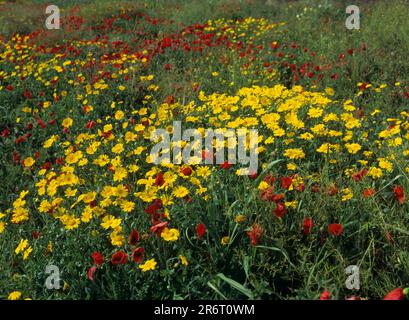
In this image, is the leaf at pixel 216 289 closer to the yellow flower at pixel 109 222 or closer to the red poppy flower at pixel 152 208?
the red poppy flower at pixel 152 208

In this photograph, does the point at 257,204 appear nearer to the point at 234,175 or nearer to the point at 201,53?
the point at 234,175

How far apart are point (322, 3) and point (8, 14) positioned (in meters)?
8.46

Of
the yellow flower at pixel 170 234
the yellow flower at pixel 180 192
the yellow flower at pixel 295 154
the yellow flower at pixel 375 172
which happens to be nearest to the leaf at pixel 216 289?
the yellow flower at pixel 170 234

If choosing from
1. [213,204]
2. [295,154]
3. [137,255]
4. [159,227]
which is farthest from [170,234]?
[295,154]

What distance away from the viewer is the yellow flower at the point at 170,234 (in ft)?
7.20

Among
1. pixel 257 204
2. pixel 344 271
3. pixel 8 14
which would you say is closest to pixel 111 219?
pixel 257 204

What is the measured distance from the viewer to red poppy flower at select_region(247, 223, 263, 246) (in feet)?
6.96

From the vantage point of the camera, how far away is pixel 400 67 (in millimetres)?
5691

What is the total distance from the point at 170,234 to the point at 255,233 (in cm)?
45

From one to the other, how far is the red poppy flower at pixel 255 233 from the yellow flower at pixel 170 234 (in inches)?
14.8

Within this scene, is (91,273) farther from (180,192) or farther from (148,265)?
(180,192)

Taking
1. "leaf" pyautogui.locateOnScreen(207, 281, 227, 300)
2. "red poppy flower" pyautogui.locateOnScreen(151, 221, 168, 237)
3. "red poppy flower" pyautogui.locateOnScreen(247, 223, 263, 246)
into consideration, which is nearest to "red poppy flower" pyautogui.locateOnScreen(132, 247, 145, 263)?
"red poppy flower" pyautogui.locateOnScreen(151, 221, 168, 237)

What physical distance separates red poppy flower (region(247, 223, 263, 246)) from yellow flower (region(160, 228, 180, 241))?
38 centimetres

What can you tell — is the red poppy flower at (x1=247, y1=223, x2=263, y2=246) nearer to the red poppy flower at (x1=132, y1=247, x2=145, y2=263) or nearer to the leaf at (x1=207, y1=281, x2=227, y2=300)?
the leaf at (x1=207, y1=281, x2=227, y2=300)
